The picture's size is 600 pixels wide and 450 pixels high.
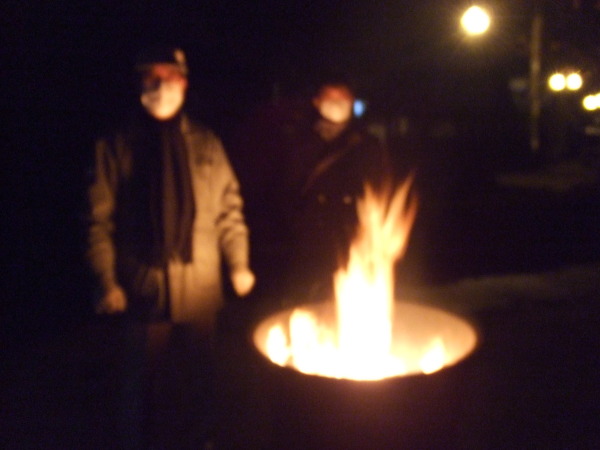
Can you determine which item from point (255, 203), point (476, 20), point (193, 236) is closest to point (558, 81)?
point (476, 20)

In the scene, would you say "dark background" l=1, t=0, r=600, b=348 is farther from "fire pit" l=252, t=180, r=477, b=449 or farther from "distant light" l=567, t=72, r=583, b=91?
"fire pit" l=252, t=180, r=477, b=449

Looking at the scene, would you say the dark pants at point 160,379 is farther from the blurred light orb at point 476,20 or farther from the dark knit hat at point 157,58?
the blurred light orb at point 476,20

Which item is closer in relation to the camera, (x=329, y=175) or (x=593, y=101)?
(x=329, y=175)

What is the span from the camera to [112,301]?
296 cm

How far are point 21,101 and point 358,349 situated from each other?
6.92 metres

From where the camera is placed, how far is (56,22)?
8125 mm

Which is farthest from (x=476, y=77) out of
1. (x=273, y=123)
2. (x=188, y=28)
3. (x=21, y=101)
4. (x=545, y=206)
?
(x=21, y=101)

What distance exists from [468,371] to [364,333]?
63cm

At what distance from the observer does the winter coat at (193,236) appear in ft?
9.78

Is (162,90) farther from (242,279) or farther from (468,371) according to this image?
(468,371)

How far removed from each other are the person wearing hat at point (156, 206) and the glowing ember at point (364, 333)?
44cm

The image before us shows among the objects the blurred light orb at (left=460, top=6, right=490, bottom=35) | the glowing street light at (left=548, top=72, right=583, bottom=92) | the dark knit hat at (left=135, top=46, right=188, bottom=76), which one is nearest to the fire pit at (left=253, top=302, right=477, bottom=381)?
the dark knit hat at (left=135, top=46, right=188, bottom=76)

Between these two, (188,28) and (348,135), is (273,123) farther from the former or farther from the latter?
(348,135)

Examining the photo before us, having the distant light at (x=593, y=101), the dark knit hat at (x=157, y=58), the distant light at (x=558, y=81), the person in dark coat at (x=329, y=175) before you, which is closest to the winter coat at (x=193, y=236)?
the dark knit hat at (x=157, y=58)
